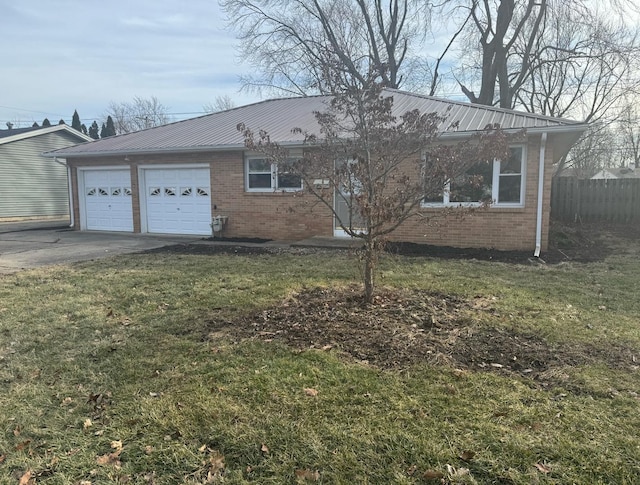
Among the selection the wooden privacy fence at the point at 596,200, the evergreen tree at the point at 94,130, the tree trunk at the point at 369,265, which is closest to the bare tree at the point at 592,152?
the wooden privacy fence at the point at 596,200

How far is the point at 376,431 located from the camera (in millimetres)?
3059

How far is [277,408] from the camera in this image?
3402 mm

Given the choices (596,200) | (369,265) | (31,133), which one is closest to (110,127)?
(31,133)

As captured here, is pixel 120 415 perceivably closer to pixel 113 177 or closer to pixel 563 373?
pixel 563 373

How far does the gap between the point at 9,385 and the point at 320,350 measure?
279 centimetres

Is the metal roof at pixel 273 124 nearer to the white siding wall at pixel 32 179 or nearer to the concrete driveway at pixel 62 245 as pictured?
the concrete driveway at pixel 62 245

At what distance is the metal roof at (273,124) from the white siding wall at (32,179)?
8.85m

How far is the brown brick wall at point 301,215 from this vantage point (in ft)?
35.9

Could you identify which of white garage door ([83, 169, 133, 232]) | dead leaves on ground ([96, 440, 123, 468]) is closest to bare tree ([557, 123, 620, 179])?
white garage door ([83, 169, 133, 232])

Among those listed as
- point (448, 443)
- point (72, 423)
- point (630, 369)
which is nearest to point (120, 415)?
point (72, 423)

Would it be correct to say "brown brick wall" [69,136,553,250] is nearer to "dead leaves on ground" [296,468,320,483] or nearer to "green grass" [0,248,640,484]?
"green grass" [0,248,640,484]

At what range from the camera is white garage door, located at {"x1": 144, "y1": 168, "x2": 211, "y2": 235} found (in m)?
14.8

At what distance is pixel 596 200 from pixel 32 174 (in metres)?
27.2

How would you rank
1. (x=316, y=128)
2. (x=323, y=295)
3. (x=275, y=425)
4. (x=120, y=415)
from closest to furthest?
(x=275, y=425), (x=120, y=415), (x=323, y=295), (x=316, y=128)
